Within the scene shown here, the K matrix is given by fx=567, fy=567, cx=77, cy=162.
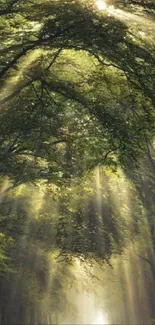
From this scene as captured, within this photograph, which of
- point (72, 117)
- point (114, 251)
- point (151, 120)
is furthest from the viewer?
point (114, 251)

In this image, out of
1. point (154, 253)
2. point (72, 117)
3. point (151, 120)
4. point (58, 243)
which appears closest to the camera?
point (151, 120)

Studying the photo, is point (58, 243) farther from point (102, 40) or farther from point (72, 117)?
point (102, 40)

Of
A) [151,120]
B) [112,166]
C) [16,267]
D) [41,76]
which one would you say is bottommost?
[16,267]

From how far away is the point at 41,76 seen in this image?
14.9 metres

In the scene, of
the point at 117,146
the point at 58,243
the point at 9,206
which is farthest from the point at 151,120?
the point at 58,243

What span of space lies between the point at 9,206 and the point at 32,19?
19.4 m

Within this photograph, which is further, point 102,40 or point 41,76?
point 41,76

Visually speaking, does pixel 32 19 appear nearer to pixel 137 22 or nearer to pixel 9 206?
pixel 137 22

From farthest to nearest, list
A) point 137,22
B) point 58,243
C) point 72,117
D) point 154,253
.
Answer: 1. point 154,253
2. point 58,243
3. point 72,117
4. point 137,22

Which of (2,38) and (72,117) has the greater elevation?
(2,38)

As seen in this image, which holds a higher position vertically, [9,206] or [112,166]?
[112,166]

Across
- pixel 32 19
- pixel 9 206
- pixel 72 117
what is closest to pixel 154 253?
pixel 9 206

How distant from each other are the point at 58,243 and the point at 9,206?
5098 mm

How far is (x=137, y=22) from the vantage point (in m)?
11.8
